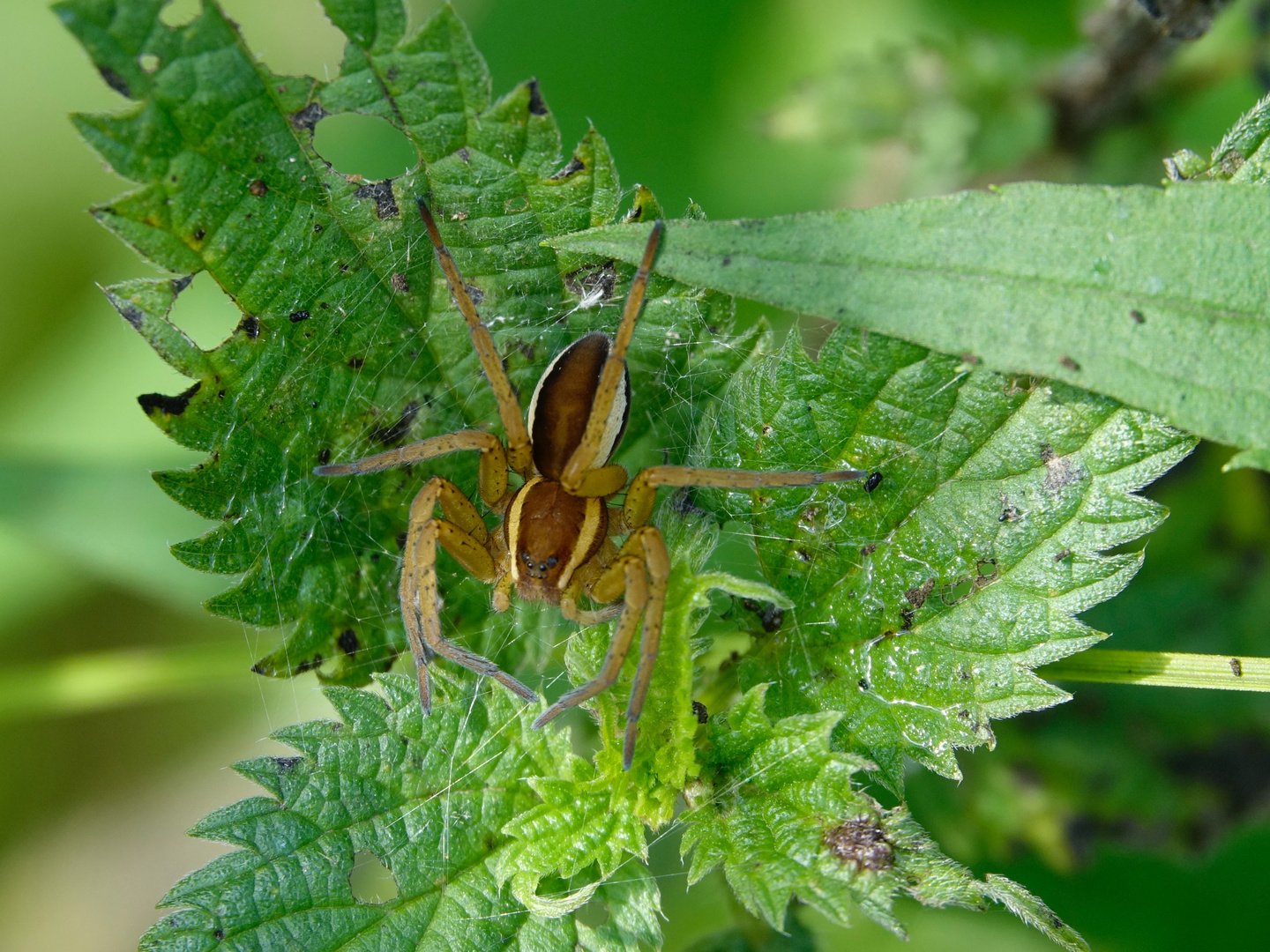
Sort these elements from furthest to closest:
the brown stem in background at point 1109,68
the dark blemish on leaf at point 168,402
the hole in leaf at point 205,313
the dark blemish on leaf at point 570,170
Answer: the hole in leaf at point 205,313 < the brown stem in background at point 1109,68 < the dark blemish on leaf at point 570,170 < the dark blemish on leaf at point 168,402

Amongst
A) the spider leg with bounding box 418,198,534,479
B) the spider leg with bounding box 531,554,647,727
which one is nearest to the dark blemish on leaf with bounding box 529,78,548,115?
the spider leg with bounding box 418,198,534,479

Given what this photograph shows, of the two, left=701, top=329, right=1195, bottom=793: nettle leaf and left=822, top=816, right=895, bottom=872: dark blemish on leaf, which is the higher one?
left=701, top=329, right=1195, bottom=793: nettle leaf

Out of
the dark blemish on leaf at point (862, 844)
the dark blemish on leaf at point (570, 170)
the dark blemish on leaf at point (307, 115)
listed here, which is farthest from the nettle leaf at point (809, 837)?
the dark blemish on leaf at point (307, 115)

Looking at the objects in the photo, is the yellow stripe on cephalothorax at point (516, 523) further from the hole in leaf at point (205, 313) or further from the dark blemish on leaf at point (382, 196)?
the hole in leaf at point (205, 313)

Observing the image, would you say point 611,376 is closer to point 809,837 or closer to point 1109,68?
point 809,837

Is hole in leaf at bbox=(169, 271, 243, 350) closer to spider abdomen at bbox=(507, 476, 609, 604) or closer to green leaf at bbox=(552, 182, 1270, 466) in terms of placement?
spider abdomen at bbox=(507, 476, 609, 604)
